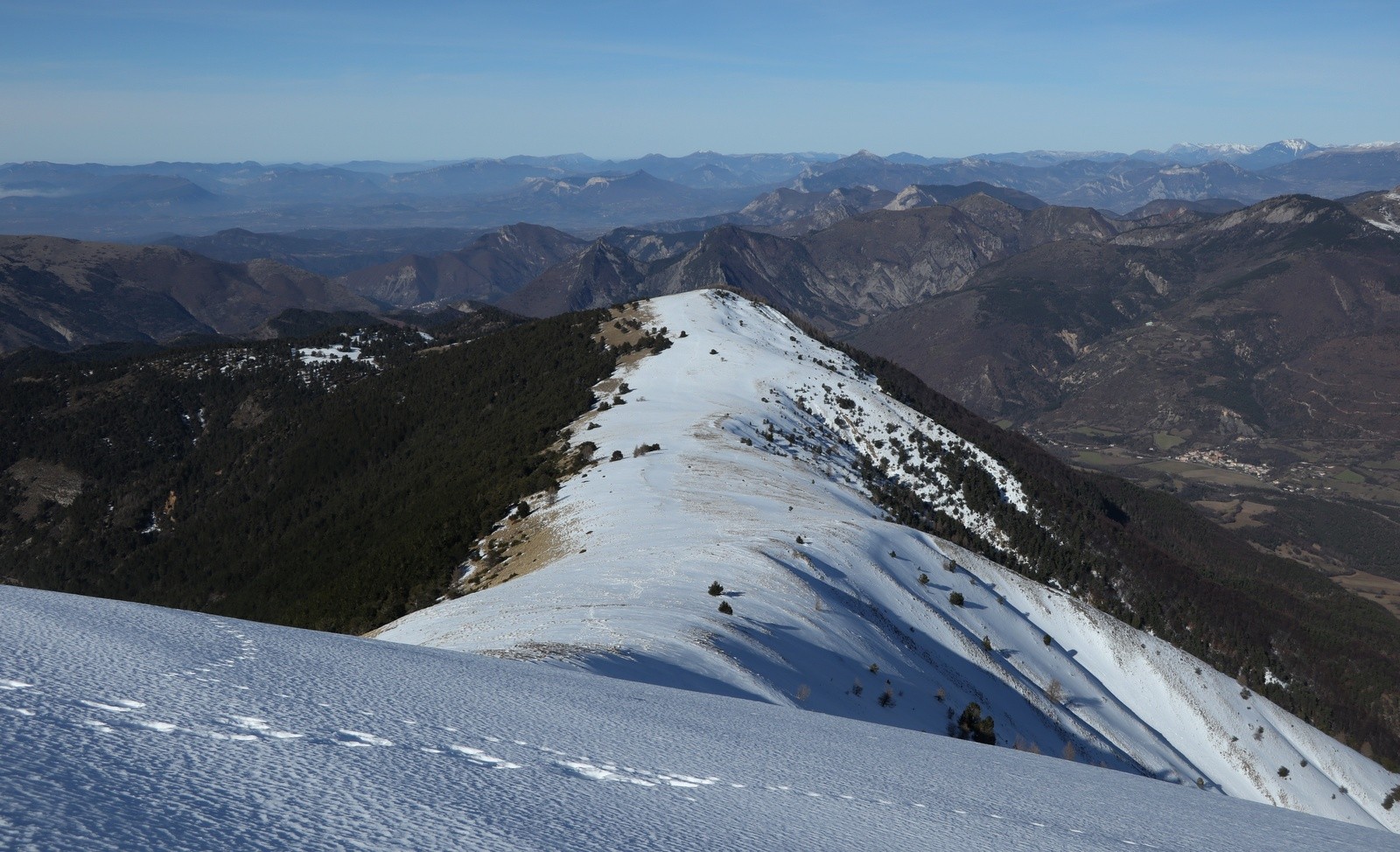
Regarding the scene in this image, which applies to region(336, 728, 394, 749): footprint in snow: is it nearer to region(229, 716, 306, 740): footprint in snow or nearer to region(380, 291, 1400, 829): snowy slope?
region(229, 716, 306, 740): footprint in snow

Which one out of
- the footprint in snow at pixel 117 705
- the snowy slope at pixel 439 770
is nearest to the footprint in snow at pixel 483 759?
the snowy slope at pixel 439 770

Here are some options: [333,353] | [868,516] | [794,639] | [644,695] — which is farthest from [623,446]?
[333,353]

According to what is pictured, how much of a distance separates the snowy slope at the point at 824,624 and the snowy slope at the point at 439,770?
845cm

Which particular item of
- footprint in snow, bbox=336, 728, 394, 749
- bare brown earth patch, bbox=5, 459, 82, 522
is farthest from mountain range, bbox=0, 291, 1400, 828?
footprint in snow, bbox=336, 728, 394, 749

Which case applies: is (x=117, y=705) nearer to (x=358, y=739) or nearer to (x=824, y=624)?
(x=358, y=739)

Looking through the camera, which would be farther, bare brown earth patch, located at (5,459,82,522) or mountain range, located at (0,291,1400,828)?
bare brown earth patch, located at (5,459,82,522)

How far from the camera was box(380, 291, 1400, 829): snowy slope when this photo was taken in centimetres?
2675

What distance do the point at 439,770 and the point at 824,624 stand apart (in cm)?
2851

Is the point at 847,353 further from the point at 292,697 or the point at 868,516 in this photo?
the point at 292,697

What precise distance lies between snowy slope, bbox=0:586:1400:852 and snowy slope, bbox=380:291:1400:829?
8.45 m

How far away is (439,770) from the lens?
26.2 feet

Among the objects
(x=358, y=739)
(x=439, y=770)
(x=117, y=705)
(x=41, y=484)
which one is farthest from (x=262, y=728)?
(x=41, y=484)

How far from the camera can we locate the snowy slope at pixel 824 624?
1053 inches

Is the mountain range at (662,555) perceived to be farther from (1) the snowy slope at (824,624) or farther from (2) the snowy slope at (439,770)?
(1) the snowy slope at (824,624)
